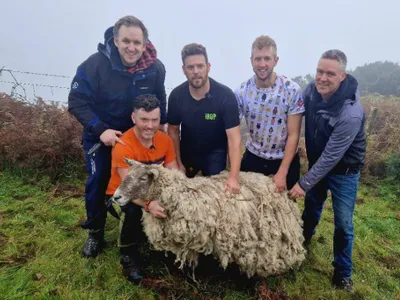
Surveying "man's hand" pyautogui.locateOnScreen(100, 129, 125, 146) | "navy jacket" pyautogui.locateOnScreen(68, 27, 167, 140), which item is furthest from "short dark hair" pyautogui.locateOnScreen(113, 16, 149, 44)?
"man's hand" pyautogui.locateOnScreen(100, 129, 125, 146)

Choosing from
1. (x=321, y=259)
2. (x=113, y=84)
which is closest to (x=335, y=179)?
(x=321, y=259)

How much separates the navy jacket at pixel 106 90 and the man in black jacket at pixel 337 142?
2304 mm

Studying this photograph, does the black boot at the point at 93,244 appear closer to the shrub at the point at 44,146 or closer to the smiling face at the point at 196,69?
the smiling face at the point at 196,69

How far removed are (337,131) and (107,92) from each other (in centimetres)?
303

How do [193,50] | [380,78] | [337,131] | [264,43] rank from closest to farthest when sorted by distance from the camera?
[337,131], [193,50], [264,43], [380,78]

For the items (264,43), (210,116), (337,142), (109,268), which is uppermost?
(264,43)

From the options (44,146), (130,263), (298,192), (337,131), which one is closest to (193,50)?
(337,131)

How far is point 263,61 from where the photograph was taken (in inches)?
164

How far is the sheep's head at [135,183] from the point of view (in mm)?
3357

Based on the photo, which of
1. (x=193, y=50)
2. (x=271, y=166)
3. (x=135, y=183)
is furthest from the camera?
(x=271, y=166)

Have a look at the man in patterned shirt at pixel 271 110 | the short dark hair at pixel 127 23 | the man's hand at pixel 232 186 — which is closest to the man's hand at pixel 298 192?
the man in patterned shirt at pixel 271 110

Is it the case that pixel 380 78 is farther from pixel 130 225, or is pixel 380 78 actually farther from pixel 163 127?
pixel 130 225

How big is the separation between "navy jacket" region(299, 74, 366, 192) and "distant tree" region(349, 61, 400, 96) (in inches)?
818

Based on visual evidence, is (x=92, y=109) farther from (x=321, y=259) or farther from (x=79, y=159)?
(x=321, y=259)
